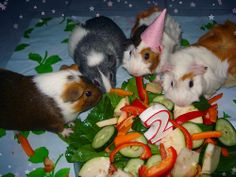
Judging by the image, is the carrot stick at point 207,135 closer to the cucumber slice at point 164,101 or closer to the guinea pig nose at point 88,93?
the cucumber slice at point 164,101

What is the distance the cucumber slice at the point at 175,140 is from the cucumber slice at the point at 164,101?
11.7 inches

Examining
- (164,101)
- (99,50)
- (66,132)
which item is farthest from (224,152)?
(99,50)

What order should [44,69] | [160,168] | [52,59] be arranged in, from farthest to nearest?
[52,59], [44,69], [160,168]

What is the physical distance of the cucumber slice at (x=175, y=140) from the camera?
8.16 feet

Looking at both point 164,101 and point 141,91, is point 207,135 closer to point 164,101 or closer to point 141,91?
point 164,101

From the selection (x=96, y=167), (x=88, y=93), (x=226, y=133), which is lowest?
(x=96, y=167)

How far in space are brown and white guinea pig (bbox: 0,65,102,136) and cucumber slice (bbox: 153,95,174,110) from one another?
0.63m

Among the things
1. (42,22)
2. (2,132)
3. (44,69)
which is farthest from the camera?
(42,22)

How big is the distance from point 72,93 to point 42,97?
296 millimetres

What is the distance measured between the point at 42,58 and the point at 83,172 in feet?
6.40

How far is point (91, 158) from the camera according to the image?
8.34ft

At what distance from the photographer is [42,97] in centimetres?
271

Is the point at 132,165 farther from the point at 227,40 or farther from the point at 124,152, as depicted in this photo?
the point at 227,40

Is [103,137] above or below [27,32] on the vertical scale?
below
